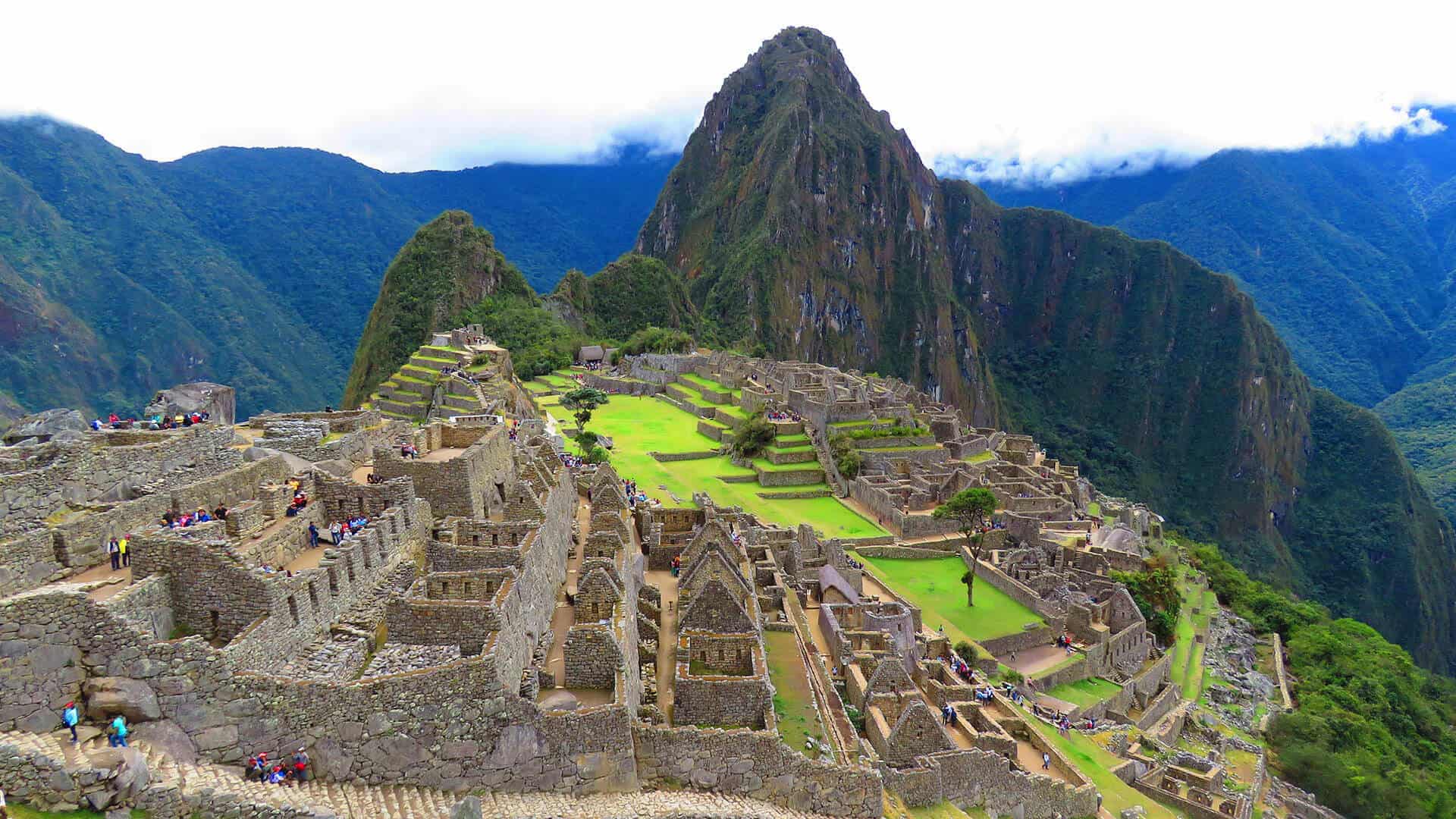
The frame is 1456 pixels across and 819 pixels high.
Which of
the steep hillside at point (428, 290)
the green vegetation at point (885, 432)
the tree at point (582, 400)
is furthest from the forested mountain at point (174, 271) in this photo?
the green vegetation at point (885, 432)

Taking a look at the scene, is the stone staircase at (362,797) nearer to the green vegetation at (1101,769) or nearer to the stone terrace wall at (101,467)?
the stone terrace wall at (101,467)

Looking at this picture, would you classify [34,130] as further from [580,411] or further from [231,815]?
[231,815]

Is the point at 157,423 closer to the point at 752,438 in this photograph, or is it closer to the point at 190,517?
the point at 190,517

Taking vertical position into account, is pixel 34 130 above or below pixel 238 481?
above

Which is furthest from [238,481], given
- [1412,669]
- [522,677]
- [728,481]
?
[1412,669]

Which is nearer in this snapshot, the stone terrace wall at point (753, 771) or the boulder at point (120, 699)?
the boulder at point (120, 699)

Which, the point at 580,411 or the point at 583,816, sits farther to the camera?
the point at 580,411

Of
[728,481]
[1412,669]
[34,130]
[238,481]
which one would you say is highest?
[34,130]
